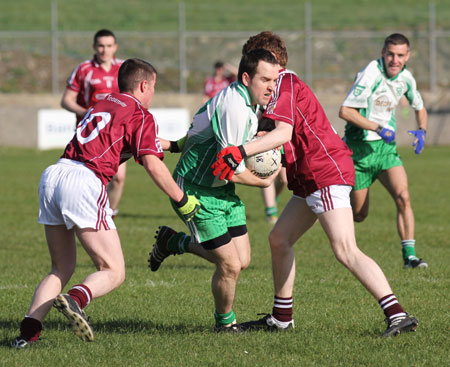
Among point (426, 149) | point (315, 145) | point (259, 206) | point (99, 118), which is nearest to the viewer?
point (99, 118)

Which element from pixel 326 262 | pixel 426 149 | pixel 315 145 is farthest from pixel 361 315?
pixel 426 149

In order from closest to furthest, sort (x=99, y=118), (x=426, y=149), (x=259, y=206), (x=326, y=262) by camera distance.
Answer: (x=99, y=118), (x=326, y=262), (x=259, y=206), (x=426, y=149)

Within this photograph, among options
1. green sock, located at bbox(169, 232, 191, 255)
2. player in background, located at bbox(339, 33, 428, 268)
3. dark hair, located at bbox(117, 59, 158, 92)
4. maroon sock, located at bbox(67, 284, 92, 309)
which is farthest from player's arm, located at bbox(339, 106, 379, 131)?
maroon sock, located at bbox(67, 284, 92, 309)

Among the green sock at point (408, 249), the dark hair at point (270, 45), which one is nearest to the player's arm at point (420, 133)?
the green sock at point (408, 249)

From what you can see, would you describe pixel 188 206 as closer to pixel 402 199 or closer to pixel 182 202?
pixel 182 202

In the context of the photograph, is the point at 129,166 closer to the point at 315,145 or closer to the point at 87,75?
the point at 87,75

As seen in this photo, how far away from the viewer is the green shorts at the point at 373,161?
8586mm

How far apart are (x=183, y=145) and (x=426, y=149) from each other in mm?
20196

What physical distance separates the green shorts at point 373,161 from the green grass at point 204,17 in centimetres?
2401

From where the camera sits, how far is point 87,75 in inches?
434

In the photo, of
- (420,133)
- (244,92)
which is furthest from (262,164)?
(420,133)

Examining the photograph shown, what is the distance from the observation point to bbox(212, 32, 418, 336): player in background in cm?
537

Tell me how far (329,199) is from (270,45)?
1.14m

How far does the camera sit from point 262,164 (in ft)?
18.6
